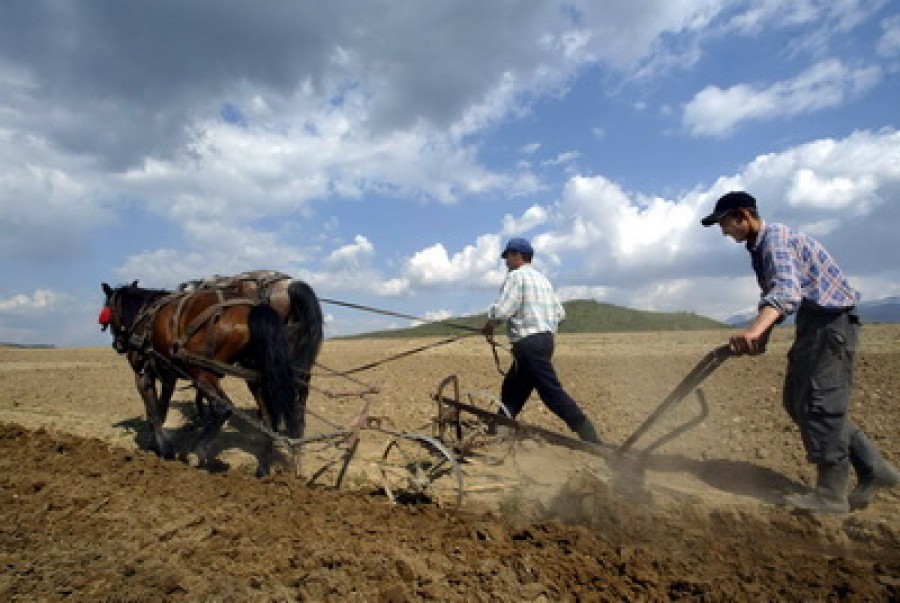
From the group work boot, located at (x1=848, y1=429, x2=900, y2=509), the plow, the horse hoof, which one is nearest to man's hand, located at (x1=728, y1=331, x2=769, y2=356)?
the plow

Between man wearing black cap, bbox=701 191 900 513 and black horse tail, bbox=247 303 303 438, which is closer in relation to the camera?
man wearing black cap, bbox=701 191 900 513

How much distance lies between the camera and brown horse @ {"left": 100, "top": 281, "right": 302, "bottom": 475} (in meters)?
6.00

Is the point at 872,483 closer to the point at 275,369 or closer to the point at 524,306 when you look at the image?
the point at 524,306

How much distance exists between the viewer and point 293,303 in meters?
7.28

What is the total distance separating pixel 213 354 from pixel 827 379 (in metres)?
5.69

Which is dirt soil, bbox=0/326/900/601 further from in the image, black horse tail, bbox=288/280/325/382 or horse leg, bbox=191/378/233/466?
black horse tail, bbox=288/280/325/382

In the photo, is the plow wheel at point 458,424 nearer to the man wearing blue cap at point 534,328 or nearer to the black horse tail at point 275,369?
the man wearing blue cap at point 534,328

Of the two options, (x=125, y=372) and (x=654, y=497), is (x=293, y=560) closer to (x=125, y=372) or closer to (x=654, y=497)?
(x=654, y=497)

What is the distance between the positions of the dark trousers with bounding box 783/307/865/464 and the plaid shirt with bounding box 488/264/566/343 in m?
2.27

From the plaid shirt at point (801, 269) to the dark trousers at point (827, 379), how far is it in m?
0.15

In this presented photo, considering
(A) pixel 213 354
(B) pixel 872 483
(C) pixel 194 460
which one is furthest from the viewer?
(C) pixel 194 460

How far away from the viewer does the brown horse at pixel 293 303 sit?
7.04 m

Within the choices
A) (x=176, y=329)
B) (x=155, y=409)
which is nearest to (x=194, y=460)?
(x=155, y=409)

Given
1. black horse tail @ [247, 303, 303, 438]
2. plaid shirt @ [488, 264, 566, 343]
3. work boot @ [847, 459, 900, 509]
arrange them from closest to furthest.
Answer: work boot @ [847, 459, 900, 509] → plaid shirt @ [488, 264, 566, 343] → black horse tail @ [247, 303, 303, 438]
